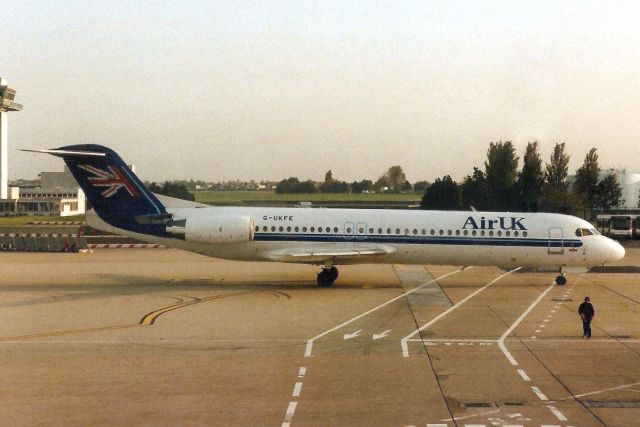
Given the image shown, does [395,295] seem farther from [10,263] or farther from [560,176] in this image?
[560,176]

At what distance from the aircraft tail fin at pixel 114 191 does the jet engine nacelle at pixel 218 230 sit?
1519 mm

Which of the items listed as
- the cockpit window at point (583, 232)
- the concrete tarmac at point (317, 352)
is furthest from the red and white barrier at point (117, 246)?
the cockpit window at point (583, 232)

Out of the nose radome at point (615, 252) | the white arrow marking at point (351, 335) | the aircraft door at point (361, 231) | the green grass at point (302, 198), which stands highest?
the green grass at point (302, 198)

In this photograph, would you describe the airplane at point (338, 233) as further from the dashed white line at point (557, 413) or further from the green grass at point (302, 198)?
the green grass at point (302, 198)

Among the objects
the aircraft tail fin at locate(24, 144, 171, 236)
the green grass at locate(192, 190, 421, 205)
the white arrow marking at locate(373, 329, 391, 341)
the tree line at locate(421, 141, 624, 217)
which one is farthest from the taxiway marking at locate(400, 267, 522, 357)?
the green grass at locate(192, 190, 421, 205)

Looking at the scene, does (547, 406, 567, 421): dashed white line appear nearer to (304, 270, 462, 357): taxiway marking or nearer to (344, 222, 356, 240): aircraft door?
(304, 270, 462, 357): taxiway marking

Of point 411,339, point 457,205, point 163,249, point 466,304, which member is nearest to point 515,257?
point 466,304

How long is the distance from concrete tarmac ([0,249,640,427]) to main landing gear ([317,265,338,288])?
47 centimetres

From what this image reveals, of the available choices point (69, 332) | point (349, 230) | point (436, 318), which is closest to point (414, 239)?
point (349, 230)

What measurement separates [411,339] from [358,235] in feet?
37.4

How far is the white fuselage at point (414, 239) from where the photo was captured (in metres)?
31.0

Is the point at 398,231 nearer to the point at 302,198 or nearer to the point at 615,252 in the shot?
the point at 615,252

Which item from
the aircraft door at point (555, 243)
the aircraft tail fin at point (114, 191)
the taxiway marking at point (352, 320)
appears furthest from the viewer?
the aircraft door at point (555, 243)

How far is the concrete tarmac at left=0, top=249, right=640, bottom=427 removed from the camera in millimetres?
13430
